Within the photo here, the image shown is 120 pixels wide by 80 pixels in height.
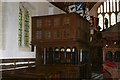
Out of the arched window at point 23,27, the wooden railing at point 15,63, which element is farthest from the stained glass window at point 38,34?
the arched window at point 23,27

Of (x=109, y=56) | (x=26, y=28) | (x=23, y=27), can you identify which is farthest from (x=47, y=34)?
(x=26, y=28)

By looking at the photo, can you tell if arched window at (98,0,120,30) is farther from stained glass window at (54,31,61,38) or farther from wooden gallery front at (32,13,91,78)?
stained glass window at (54,31,61,38)

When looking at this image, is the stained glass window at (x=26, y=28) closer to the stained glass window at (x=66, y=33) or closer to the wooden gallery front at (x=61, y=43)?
the wooden gallery front at (x=61, y=43)

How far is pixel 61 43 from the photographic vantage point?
5.14 m

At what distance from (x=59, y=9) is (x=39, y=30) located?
4.44m

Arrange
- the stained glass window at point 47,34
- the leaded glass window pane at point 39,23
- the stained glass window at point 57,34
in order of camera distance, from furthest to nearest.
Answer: the leaded glass window pane at point 39,23 < the stained glass window at point 47,34 < the stained glass window at point 57,34

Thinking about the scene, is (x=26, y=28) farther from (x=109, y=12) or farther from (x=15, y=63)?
(x=109, y=12)

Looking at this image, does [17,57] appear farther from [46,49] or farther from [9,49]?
[46,49]

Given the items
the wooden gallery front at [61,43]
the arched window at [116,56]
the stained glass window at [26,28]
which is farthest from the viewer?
the stained glass window at [26,28]

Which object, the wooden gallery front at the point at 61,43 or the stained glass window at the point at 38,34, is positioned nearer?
the wooden gallery front at the point at 61,43

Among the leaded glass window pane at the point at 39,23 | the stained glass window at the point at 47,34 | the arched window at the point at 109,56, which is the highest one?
the leaded glass window pane at the point at 39,23

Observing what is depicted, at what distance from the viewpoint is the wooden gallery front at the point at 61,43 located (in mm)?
5000

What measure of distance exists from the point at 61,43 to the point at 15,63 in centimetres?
143

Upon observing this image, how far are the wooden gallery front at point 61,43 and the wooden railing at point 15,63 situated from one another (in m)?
0.66
